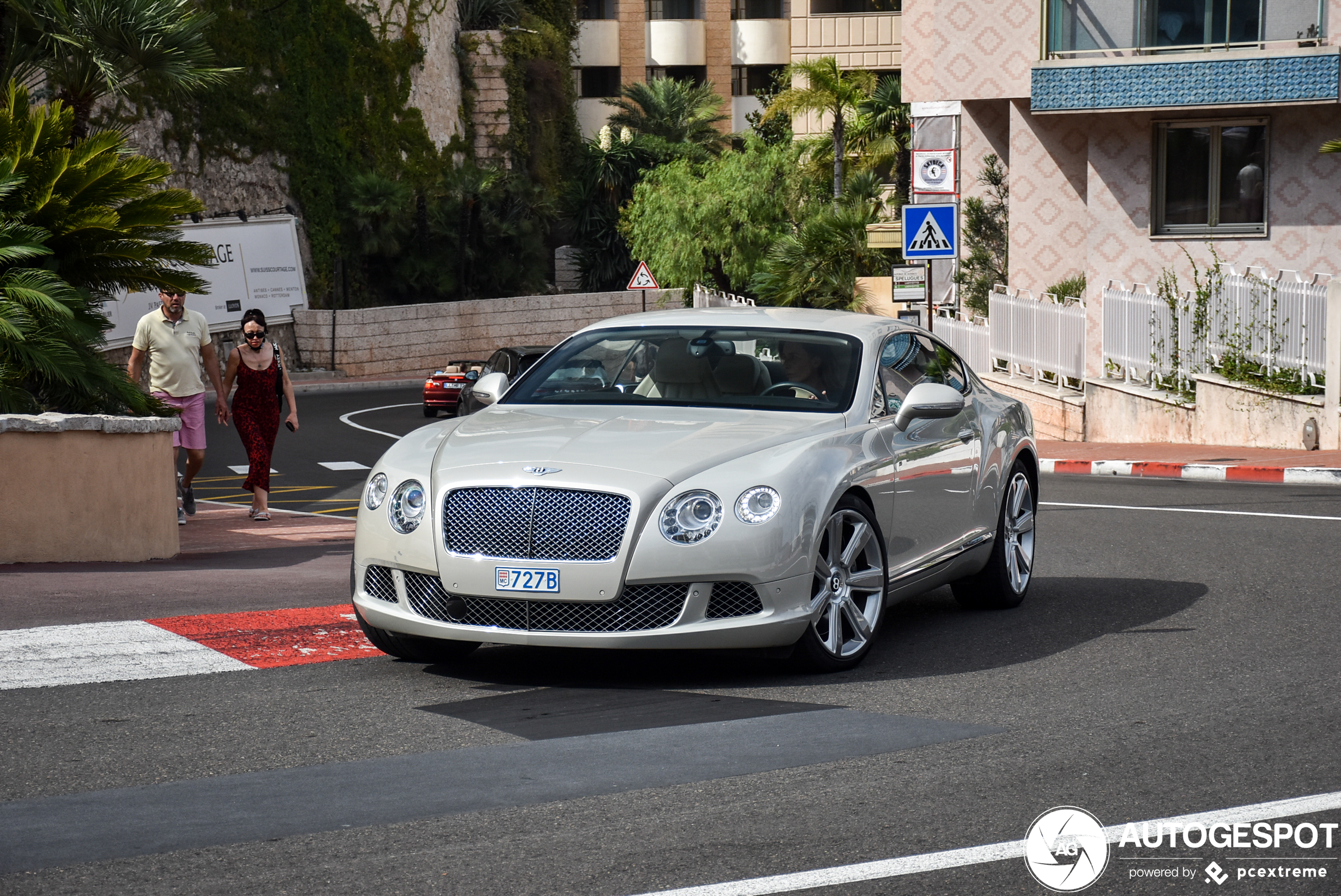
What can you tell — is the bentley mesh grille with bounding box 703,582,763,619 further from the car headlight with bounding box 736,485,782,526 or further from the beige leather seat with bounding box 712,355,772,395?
the beige leather seat with bounding box 712,355,772,395

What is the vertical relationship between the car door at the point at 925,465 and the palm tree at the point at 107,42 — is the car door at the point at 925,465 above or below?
below

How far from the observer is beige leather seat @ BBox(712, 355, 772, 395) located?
8039mm

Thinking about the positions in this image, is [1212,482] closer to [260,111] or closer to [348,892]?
[348,892]

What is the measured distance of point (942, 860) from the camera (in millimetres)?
4594

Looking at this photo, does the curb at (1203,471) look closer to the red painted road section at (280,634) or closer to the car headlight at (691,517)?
the red painted road section at (280,634)

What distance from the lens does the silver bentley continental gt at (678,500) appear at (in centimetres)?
668

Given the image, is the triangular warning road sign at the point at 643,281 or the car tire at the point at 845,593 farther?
the triangular warning road sign at the point at 643,281

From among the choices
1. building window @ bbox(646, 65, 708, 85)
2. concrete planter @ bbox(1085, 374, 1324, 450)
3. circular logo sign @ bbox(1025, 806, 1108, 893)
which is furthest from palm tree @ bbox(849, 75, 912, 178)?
circular logo sign @ bbox(1025, 806, 1108, 893)

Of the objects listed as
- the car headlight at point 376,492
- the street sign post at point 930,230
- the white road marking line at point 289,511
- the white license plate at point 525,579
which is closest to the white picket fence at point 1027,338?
the street sign post at point 930,230

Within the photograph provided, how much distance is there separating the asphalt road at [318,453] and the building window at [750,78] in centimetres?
3716

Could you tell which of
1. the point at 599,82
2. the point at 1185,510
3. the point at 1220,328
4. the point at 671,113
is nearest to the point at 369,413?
the point at 1220,328

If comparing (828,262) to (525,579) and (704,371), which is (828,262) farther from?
(525,579)

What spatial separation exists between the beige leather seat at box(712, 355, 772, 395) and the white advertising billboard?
32138 mm

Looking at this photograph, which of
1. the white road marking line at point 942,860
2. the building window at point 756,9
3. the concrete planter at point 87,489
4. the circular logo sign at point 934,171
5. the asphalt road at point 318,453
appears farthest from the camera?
the building window at point 756,9
